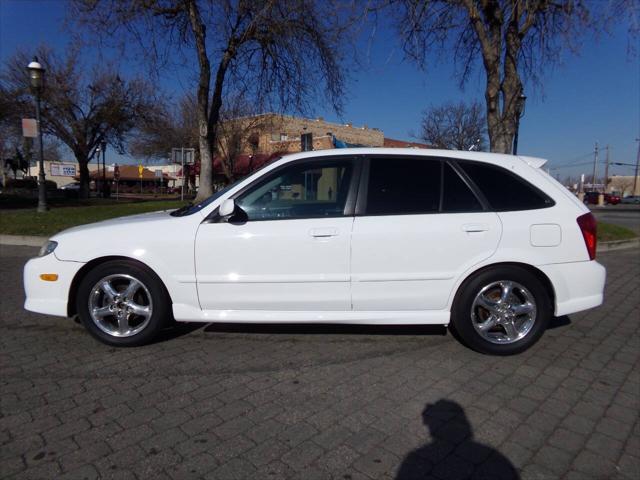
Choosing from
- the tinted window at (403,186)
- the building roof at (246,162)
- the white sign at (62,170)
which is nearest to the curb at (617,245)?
the tinted window at (403,186)

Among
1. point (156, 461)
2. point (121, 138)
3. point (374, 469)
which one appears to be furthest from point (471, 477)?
point (121, 138)

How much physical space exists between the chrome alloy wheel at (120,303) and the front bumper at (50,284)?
0.22 m

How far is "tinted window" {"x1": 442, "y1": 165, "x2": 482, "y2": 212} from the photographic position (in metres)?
3.72

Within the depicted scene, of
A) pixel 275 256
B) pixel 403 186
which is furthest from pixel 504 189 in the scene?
pixel 275 256

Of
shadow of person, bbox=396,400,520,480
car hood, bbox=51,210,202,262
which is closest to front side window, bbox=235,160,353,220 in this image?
car hood, bbox=51,210,202,262

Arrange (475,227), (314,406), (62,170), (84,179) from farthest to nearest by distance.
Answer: (62,170) < (84,179) < (475,227) < (314,406)

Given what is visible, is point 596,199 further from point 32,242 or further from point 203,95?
point 32,242

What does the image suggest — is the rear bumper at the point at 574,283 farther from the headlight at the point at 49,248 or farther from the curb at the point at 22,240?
the curb at the point at 22,240

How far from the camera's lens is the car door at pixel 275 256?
3578 mm

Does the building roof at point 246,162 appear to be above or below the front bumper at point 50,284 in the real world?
above

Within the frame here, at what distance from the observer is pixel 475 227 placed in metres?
3.64

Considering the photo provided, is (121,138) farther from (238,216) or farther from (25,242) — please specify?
(238,216)

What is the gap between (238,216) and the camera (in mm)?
3617

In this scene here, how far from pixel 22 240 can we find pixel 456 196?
33.0 feet
